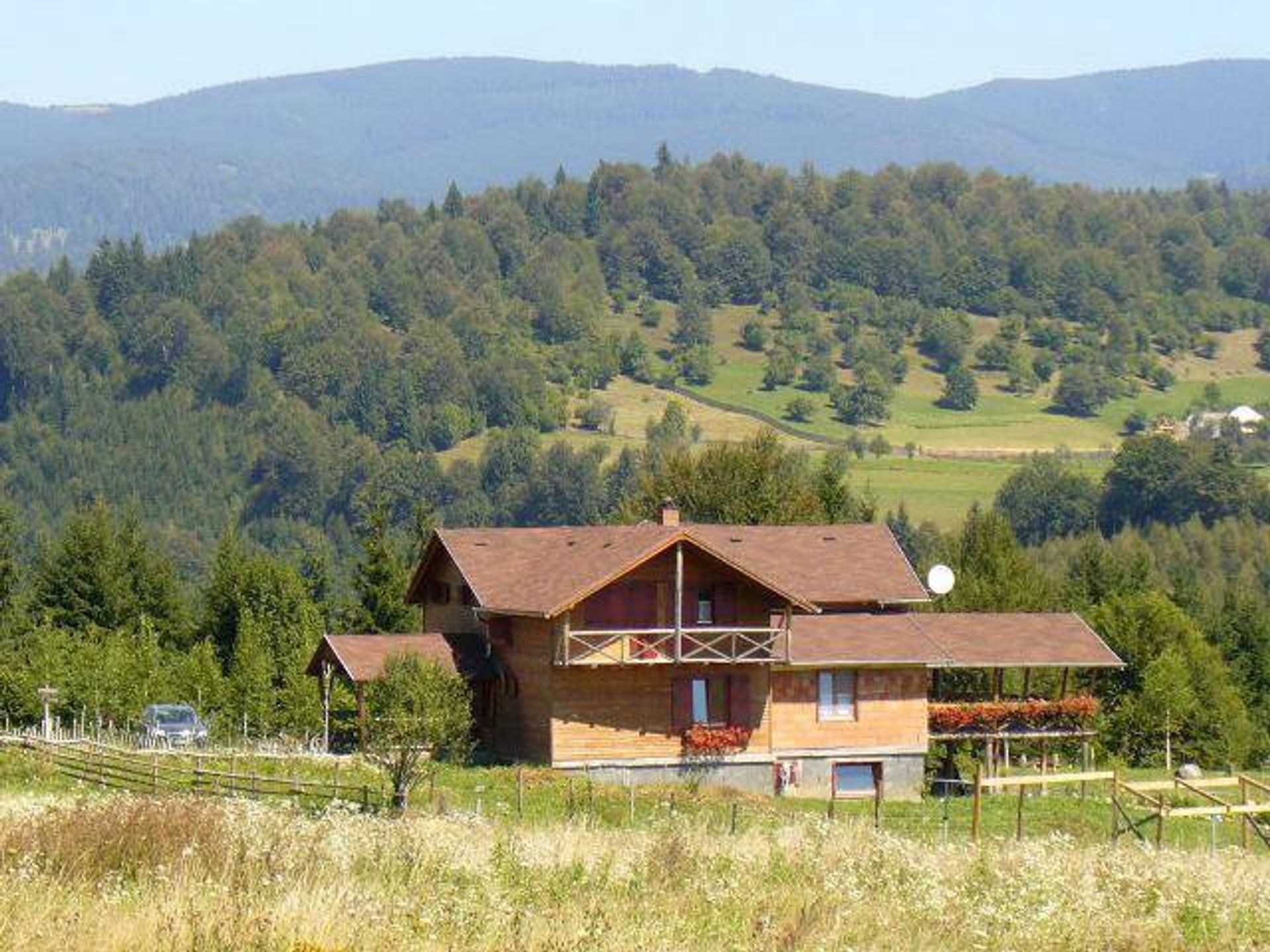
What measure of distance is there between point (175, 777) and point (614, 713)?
11.1 metres

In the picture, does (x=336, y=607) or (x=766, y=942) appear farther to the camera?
(x=336, y=607)

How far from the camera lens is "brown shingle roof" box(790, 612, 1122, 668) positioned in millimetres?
49062

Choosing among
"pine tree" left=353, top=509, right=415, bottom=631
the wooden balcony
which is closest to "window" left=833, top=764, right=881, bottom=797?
the wooden balcony

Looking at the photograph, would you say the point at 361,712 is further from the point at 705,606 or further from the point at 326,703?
the point at 705,606

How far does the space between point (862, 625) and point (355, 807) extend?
79.1 feet

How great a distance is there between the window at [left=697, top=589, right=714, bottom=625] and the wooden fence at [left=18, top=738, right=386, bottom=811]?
10610mm

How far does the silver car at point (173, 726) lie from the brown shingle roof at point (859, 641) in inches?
463

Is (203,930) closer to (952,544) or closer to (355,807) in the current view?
(355,807)

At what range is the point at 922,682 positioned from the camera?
49.7 meters

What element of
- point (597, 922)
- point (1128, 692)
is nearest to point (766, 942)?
point (597, 922)

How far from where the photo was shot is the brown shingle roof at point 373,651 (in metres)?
48.0

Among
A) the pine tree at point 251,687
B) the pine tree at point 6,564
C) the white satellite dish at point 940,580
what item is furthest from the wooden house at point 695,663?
the pine tree at point 6,564

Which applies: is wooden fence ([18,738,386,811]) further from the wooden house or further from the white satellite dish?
the white satellite dish

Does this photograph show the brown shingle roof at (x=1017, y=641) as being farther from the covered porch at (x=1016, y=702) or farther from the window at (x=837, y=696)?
the window at (x=837, y=696)
